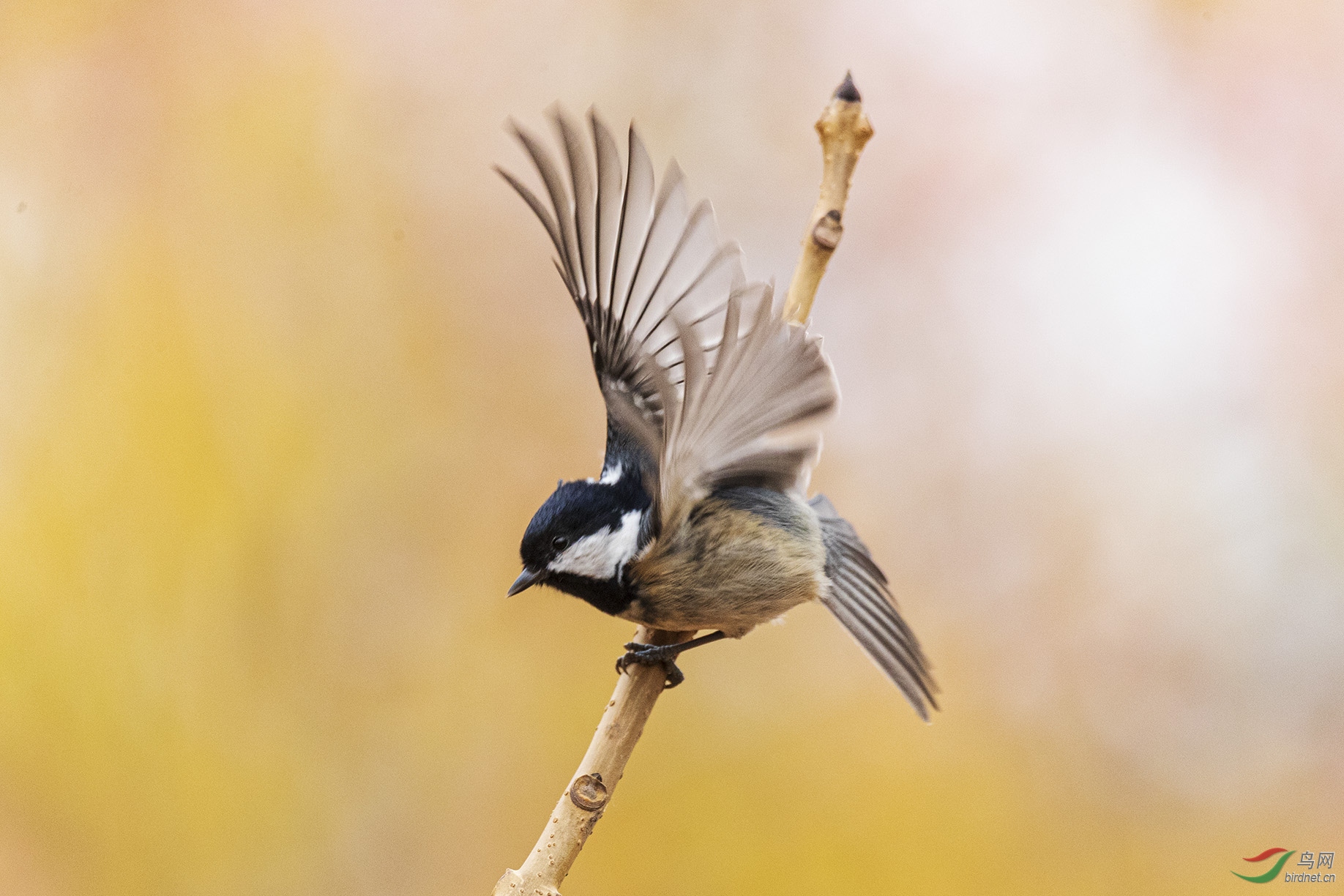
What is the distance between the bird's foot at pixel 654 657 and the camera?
38.1 inches

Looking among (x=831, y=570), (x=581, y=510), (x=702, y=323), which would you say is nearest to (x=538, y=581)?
(x=581, y=510)

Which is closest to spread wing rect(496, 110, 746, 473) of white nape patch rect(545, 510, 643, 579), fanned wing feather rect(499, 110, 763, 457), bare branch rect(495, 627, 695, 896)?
fanned wing feather rect(499, 110, 763, 457)

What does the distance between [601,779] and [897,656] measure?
0.50m

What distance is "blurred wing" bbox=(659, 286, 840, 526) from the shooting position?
2.52 feet

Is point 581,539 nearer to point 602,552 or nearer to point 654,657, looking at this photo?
point 602,552

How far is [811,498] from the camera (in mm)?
1244

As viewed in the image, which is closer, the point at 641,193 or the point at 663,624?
the point at 641,193

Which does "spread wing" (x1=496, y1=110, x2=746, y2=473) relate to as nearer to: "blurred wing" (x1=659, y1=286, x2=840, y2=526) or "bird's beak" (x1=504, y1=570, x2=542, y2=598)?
"blurred wing" (x1=659, y1=286, x2=840, y2=526)

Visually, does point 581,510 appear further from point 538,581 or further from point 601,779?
point 601,779

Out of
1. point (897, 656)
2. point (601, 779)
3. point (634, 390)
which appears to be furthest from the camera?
point (897, 656)

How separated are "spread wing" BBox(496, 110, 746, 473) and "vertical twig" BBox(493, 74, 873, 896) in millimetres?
82

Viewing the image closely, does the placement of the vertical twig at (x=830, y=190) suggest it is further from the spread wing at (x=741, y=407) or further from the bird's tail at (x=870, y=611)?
the bird's tail at (x=870, y=611)

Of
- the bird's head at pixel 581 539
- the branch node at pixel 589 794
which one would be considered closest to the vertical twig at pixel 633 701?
the branch node at pixel 589 794

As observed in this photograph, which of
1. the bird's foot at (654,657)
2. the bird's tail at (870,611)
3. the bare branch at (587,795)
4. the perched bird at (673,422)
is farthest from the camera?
the bird's tail at (870,611)
